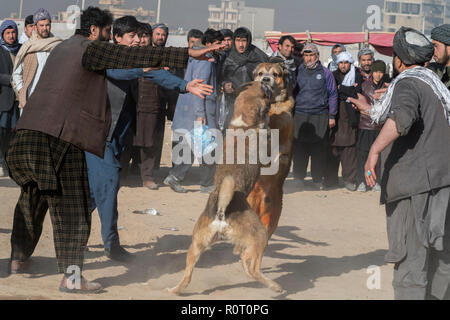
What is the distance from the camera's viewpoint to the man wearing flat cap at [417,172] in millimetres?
4801

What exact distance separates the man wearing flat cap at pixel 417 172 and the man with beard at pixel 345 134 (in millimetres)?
6829

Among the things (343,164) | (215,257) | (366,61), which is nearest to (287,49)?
(366,61)

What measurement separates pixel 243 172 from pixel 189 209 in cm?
364

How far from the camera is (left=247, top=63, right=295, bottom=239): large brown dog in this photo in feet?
21.8

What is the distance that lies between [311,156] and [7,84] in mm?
5280

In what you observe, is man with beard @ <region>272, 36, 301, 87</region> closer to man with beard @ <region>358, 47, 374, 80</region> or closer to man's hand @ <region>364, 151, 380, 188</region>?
man with beard @ <region>358, 47, 374, 80</region>

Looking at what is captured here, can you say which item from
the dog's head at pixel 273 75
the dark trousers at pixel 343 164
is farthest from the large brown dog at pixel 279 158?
the dark trousers at pixel 343 164

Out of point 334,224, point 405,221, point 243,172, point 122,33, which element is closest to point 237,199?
point 243,172

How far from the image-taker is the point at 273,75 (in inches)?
282

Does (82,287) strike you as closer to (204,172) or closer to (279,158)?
(279,158)

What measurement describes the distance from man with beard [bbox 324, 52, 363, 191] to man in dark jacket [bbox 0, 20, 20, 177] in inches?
217

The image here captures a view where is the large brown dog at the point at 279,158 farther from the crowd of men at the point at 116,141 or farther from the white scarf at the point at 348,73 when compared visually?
the white scarf at the point at 348,73

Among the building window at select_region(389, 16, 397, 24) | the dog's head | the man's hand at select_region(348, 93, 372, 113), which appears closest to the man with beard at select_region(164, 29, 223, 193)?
the dog's head

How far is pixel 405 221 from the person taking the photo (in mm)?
4914
